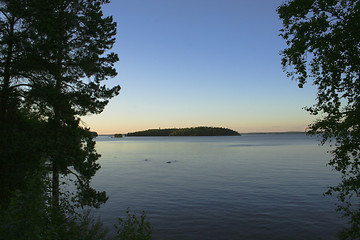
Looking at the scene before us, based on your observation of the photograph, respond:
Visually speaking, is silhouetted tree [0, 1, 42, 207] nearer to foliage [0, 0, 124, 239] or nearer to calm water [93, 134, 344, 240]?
foliage [0, 0, 124, 239]

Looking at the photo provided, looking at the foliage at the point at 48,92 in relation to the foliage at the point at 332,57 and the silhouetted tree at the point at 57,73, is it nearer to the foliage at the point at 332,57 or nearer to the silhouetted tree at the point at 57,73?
the silhouetted tree at the point at 57,73

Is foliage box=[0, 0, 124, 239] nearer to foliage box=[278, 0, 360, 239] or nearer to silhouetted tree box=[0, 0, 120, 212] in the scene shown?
silhouetted tree box=[0, 0, 120, 212]

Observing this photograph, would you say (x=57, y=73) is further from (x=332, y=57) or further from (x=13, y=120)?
(x=332, y=57)

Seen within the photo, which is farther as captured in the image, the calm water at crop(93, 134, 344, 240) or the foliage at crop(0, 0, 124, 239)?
the calm water at crop(93, 134, 344, 240)

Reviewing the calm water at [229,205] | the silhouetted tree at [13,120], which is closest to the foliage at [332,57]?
the calm water at [229,205]

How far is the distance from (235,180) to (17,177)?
30.7m

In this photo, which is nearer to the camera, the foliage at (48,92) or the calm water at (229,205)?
the foliage at (48,92)

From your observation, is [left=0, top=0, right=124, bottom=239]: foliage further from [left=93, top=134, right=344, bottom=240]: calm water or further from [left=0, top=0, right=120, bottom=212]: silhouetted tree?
[left=93, top=134, right=344, bottom=240]: calm water

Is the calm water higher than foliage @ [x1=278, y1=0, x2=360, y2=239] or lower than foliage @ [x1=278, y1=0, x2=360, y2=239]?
lower

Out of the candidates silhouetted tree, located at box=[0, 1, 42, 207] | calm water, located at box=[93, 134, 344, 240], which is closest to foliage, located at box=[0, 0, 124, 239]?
silhouetted tree, located at box=[0, 1, 42, 207]

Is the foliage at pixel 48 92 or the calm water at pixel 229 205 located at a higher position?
the foliage at pixel 48 92

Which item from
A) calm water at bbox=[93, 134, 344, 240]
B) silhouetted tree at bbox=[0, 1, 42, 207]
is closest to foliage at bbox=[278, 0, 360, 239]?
calm water at bbox=[93, 134, 344, 240]

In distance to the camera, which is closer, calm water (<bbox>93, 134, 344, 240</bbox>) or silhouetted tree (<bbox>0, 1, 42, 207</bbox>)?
silhouetted tree (<bbox>0, 1, 42, 207</bbox>)

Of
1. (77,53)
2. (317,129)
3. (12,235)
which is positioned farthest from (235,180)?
(12,235)
